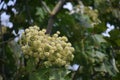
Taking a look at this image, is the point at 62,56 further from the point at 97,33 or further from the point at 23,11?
the point at 23,11

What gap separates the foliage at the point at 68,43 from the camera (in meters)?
2.43

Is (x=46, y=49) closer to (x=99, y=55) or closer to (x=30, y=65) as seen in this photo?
(x=30, y=65)

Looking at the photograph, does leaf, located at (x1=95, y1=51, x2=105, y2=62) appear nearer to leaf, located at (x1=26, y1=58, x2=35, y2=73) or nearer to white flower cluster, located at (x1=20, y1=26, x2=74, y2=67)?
white flower cluster, located at (x1=20, y1=26, x2=74, y2=67)

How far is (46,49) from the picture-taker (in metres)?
2.39

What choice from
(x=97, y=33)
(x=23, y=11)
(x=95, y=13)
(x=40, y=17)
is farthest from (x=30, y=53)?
(x=95, y=13)

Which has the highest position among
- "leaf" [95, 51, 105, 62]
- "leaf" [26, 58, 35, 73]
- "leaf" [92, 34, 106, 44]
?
"leaf" [92, 34, 106, 44]

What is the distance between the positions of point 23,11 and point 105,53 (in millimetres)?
1039

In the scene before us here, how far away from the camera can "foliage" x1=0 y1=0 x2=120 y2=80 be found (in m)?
2.43

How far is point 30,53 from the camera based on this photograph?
7.84 feet

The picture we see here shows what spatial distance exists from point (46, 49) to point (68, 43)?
0.56 feet

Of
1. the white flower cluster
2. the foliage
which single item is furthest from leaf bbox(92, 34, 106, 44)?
the white flower cluster

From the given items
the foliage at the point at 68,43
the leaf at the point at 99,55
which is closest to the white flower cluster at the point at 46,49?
the foliage at the point at 68,43

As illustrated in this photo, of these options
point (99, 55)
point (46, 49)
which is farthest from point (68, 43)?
point (99, 55)

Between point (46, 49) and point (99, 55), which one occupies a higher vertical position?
point (99, 55)
